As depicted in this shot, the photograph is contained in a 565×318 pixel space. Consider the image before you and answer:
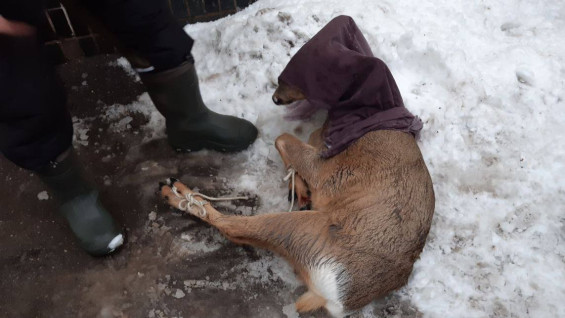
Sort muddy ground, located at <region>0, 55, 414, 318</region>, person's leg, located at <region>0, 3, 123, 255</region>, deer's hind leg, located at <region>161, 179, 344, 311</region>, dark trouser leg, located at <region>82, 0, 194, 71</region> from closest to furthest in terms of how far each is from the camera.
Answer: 1. person's leg, located at <region>0, 3, 123, 255</region>
2. dark trouser leg, located at <region>82, 0, 194, 71</region>
3. deer's hind leg, located at <region>161, 179, 344, 311</region>
4. muddy ground, located at <region>0, 55, 414, 318</region>

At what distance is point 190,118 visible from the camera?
3.04 m

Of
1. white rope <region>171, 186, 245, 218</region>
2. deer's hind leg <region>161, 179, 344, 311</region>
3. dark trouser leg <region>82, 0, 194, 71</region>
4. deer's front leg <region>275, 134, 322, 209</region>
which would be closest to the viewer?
dark trouser leg <region>82, 0, 194, 71</region>

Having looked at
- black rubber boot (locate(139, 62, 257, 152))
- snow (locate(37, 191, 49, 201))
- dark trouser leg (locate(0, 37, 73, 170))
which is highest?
dark trouser leg (locate(0, 37, 73, 170))

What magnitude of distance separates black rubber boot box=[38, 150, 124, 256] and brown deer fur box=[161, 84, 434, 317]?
45 centimetres

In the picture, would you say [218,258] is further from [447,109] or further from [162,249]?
[447,109]

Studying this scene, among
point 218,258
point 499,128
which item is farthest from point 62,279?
point 499,128

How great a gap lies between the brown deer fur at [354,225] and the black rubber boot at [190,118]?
49 cm

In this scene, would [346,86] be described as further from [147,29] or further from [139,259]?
[139,259]

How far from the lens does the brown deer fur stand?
7.65ft

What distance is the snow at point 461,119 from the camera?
8.70ft

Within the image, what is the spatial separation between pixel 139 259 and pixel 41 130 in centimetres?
107

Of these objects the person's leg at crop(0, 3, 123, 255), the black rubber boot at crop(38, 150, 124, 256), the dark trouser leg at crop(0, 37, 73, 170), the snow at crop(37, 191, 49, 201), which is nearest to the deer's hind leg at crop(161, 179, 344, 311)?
the black rubber boot at crop(38, 150, 124, 256)

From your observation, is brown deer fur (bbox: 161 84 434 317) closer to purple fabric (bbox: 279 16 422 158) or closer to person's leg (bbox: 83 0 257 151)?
purple fabric (bbox: 279 16 422 158)

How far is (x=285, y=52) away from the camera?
3643mm
